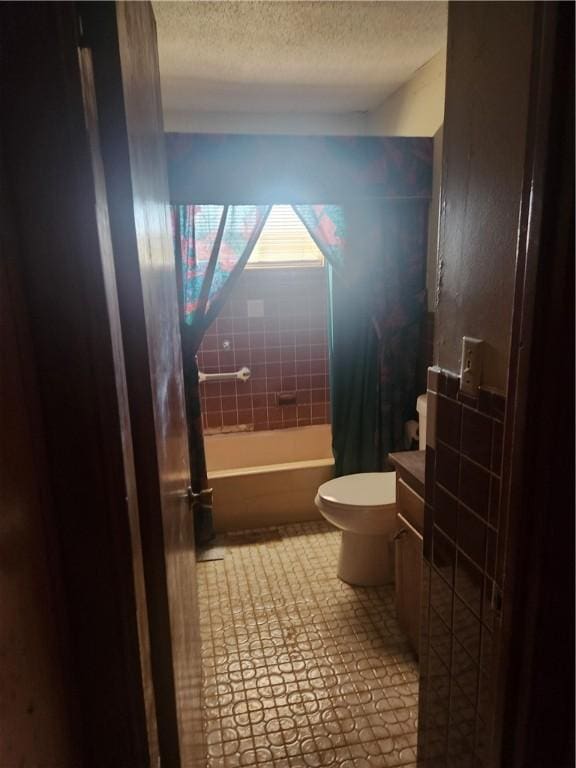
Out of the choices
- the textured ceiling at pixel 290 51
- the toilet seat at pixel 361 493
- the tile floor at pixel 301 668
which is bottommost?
the tile floor at pixel 301 668

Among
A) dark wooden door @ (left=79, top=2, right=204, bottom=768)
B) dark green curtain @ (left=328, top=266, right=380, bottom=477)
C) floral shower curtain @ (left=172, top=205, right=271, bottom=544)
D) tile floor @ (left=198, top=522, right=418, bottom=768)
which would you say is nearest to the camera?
dark wooden door @ (left=79, top=2, right=204, bottom=768)

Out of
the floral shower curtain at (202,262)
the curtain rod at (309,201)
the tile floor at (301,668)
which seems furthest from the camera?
the floral shower curtain at (202,262)

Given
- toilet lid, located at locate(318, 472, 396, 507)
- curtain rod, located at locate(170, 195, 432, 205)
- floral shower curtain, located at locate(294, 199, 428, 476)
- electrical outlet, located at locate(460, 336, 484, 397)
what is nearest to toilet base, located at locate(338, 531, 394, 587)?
toilet lid, located at locate(318, 472, 396, 507)

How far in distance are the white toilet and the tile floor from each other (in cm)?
9

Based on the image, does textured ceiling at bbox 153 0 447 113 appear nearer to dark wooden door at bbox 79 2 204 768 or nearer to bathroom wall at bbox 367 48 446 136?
bathroom wall at bbox 367 48 446 136

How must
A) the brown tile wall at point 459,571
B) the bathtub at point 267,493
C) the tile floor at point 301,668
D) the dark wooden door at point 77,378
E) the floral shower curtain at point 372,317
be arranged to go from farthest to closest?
the bathtub at point 267,493
the floral shower curtain at point 372,317
the tile floor at point 301,668
the brown tile wall at point 459,571
the dark wooden door at point 77,378

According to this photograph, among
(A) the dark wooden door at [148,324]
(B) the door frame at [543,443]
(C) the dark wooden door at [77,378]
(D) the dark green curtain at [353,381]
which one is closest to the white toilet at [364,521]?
(D) the dark green curtain at [353,381]

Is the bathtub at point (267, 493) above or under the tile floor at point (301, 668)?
above

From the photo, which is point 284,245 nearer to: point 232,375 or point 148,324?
point 232,375

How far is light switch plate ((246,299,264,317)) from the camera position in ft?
11.5

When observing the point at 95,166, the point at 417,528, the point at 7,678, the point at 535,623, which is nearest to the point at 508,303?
the point at 535,623

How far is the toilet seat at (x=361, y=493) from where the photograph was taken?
89.2 inches

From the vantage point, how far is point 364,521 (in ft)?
7.43

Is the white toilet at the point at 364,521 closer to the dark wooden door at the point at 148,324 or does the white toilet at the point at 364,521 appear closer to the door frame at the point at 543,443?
the dark wooden door at the point at 148,324
